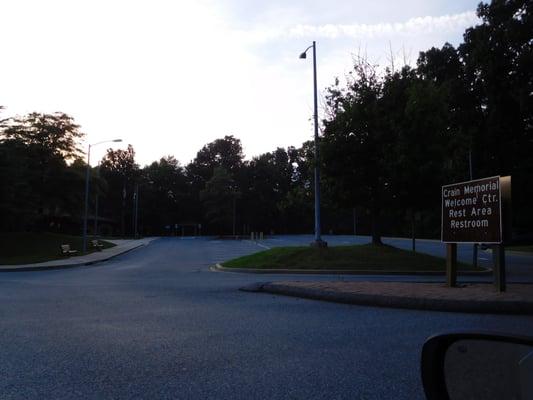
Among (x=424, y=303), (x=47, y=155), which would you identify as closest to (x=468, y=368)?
(x=424, y=303)

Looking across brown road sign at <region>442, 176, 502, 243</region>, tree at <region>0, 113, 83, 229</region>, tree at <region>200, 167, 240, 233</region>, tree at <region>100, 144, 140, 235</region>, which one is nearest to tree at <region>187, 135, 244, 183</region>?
tree at <region>100, 144, 140, 235</region>

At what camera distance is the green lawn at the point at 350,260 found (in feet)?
69.4

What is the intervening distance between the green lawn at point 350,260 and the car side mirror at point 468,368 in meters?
18.7

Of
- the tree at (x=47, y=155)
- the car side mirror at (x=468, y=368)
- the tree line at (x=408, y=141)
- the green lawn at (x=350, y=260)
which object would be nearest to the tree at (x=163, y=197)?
the tree line at (x=408, y=141)

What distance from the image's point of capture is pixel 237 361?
20.6ft

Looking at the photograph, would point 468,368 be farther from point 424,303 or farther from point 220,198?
point 220,198

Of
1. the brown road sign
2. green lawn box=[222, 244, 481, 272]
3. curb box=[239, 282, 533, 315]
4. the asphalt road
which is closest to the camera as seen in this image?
the asphalt road

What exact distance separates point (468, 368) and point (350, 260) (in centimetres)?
1940

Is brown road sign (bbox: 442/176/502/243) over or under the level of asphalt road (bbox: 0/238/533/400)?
over

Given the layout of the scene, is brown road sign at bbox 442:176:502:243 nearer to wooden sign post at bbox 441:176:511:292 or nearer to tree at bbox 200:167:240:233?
wooden sign post at bbox 441:176:511:292

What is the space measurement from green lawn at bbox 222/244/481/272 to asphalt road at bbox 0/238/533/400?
32.3 ft

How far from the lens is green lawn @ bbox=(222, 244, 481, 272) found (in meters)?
21.1

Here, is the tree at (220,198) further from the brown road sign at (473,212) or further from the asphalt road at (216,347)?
the asphalt road at (216,347)

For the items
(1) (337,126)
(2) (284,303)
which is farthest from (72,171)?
(2) (284,303)
